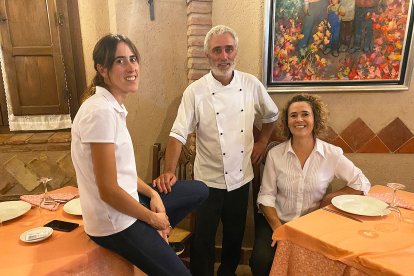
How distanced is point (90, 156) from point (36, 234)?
1.29ft

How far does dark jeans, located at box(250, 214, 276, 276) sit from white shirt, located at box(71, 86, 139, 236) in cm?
78

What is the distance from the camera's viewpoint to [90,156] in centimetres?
108

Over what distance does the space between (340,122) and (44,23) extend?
2522 millimetres

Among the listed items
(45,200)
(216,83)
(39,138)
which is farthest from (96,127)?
(39,138)

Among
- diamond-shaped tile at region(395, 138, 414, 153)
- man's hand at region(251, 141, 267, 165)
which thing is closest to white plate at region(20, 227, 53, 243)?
man's hand at region(251, 141, 267, 165)

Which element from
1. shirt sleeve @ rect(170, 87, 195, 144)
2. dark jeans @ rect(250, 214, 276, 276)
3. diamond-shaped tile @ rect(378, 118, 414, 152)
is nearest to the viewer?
dark jeans @ rect(250, 214, 276, 276)

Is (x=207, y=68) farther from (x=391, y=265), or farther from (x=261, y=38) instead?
(x=391, y=265)

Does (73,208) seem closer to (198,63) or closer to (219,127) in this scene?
(219,127)

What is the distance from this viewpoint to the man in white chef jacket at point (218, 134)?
1805 millimetres

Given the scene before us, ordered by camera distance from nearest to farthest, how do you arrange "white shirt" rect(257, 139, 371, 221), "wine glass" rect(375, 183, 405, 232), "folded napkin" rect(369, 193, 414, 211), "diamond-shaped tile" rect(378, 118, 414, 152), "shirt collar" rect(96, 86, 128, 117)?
"shirt collar" rect(96, 86, 128, 117), "wine glass" rect(375, 183, 405, 232), "folded napkin" rect(369, 193, 414, 211), "white shirt" rect(257, 139, 371, 221), "diamond-shaped tile" rect(378, 118, 414, 152)

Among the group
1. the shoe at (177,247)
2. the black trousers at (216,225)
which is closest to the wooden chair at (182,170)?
the shoe at (177,247)

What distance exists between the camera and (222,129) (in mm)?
1836

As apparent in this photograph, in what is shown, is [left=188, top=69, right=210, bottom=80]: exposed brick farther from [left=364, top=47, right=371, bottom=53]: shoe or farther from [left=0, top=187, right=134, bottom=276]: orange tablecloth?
[left=0, top=187, right=134, bottom=276]: orange tablecloth

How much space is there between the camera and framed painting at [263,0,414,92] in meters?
1.98
